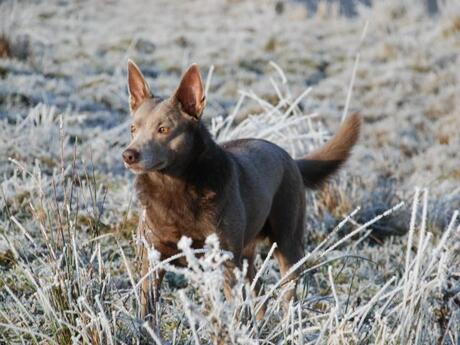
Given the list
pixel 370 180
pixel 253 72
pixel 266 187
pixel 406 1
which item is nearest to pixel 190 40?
pixel 253 72

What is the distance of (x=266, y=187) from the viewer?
4.05 m

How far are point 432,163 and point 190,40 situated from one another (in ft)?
18.3

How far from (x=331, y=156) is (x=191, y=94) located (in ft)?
4.74

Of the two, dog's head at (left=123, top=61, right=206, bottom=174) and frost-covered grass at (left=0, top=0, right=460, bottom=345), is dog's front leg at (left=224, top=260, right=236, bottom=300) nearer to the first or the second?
frost-covered grass at (left=0, top=0, right=460, bottom=345)

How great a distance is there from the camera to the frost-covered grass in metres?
2.75

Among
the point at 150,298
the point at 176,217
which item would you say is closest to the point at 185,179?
the point at 176,217

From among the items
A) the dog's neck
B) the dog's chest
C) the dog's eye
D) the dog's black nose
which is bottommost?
the dog's chest

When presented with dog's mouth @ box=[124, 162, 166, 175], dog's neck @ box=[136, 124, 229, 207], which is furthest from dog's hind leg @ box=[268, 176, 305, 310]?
dog's mouth @ box=[124, 162, 166, 175]

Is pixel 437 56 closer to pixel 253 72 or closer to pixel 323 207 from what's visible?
pixel 253 72

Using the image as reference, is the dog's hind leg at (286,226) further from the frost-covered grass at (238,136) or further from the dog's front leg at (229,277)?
the dog's front leg at (229,277)

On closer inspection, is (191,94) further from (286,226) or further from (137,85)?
(286,226)

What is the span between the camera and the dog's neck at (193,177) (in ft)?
11.5

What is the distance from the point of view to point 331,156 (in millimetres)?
4785

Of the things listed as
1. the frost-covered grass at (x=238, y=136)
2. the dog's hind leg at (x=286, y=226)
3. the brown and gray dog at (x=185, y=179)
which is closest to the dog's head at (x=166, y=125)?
the brown and gray dog at (x=185, y=179)
